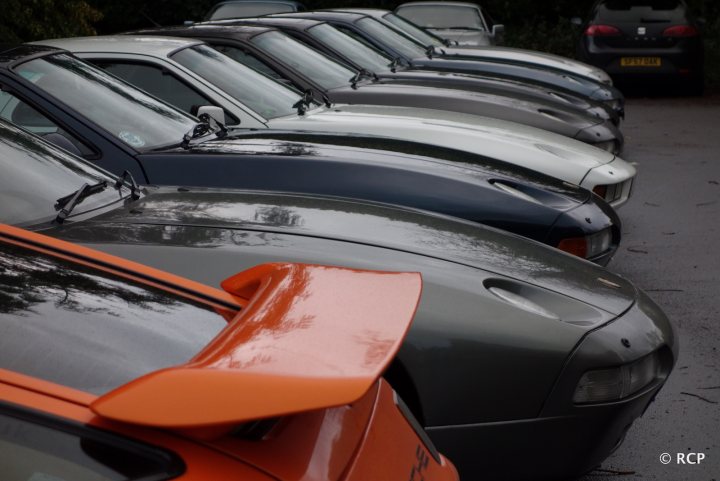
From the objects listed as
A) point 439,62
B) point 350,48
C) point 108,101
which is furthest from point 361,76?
point 108,101

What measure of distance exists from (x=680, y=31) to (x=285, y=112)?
1130 centimetres

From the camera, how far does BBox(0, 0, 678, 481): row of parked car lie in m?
1.66

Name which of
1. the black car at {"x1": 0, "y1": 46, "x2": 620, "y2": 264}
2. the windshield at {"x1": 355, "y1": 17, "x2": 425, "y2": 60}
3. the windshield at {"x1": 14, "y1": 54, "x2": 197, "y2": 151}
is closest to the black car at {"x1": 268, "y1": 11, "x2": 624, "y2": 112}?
the windshield at {"x1": 355, "y1": 17, "x2": 425, "y2": 60}

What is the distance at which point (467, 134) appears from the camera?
268 inches

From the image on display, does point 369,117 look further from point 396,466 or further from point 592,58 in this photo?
point 592,58

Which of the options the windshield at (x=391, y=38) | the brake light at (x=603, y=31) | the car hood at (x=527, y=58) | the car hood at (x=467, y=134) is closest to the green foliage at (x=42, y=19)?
the windshield at (x=391, y=38)

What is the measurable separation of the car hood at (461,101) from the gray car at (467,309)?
4582mm

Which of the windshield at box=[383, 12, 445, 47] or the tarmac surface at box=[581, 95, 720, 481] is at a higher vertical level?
the windshield at box=[383, 12, 445, 47]

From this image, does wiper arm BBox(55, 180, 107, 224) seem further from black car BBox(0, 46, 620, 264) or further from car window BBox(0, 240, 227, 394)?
car window BBox(0, 240, 227, 394)

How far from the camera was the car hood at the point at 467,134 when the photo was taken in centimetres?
654

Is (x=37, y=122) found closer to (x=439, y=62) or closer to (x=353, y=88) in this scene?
(x=353, y=88)

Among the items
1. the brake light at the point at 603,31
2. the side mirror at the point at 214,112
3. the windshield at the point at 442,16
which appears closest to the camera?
the side mirror at the point at 214,112

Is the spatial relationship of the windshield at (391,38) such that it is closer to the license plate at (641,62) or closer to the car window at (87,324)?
the license plate at (641,62)

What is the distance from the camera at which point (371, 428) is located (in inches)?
80.9
